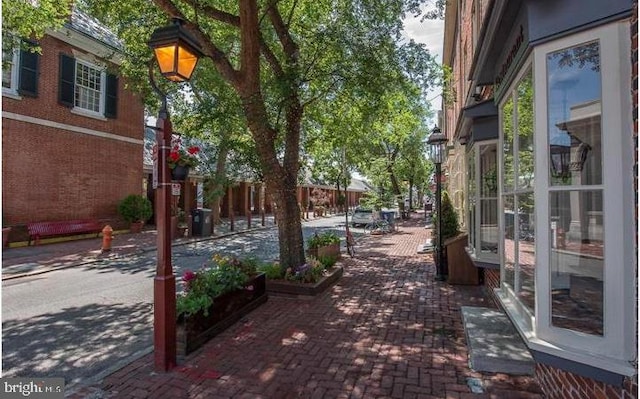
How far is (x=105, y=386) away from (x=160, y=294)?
0.95 metres

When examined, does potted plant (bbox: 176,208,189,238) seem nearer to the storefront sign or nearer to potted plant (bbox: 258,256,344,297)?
potted plant (bbox: 258,256,344,297)

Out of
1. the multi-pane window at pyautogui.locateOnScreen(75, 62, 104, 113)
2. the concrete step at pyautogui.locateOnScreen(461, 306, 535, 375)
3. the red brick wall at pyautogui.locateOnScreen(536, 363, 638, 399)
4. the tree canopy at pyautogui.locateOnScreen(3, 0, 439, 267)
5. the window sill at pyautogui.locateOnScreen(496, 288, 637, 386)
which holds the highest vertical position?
the multi-pane window at pyautogui.locateOnScreen(75, 62, 104, 113)

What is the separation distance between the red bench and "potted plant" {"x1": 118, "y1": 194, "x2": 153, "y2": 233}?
1559 mm

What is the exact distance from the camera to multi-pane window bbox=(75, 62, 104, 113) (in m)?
16.4

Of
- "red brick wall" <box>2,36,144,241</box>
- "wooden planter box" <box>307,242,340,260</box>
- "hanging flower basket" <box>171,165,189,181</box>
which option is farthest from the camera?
Answer: "red brick wall" <box>2,36,144,241</box>

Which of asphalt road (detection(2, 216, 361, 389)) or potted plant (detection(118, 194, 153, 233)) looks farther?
potted plant (detection(118, 194, 153, 233))

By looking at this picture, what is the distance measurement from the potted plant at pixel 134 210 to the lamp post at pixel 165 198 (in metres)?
15.1

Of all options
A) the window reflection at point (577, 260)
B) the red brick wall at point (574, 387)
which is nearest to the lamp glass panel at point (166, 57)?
the window reflection at point (577, 260)

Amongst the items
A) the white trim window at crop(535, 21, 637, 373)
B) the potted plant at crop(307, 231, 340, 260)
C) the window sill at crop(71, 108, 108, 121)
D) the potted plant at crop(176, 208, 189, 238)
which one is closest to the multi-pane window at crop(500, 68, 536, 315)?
the white trim window at crop(535, 21, 637, 373)

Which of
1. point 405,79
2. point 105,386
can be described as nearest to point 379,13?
point 405,79

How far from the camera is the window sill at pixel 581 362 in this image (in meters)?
2.40

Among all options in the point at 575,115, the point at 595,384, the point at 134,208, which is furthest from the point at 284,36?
the point at 134,208

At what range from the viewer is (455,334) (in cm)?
518

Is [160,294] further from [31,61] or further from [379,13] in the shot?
[31,61]
